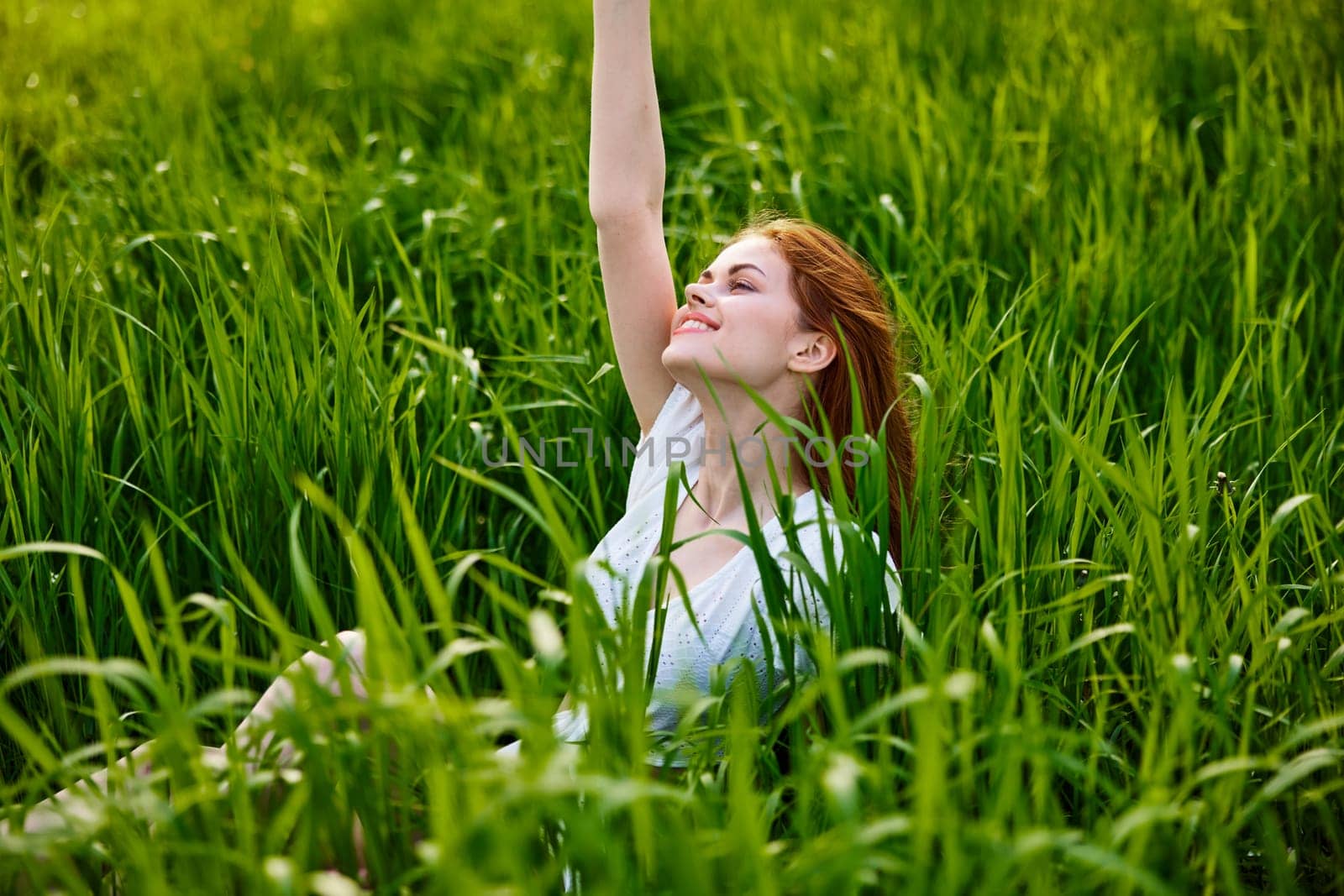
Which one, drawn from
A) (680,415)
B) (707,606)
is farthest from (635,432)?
(707,606)

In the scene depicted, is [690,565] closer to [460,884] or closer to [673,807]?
[673,807]

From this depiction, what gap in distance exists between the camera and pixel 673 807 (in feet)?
3.92

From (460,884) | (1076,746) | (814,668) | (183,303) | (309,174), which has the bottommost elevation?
(1076,746)

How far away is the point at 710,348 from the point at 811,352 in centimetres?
17

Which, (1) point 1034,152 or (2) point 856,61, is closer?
(1) point 1034,152

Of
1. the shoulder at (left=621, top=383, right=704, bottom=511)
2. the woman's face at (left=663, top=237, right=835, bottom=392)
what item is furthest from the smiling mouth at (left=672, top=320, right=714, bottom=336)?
the shoulder at (left=621, top=383, right=704, bottom=511)

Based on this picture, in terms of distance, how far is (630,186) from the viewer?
1.86m

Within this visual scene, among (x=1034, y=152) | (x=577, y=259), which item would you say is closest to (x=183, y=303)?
(x=577, y=259)

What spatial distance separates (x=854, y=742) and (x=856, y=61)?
3.09 m

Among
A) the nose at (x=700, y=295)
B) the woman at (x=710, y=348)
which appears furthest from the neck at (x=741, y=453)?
the nose at (x=700, y=295)

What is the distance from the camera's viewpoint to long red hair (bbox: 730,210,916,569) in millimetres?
1831

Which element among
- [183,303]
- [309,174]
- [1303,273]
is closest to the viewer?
[183,303]

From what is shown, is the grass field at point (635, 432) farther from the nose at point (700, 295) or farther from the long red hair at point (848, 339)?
the nose at point (700, 295)

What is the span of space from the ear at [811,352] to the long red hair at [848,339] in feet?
0.04
